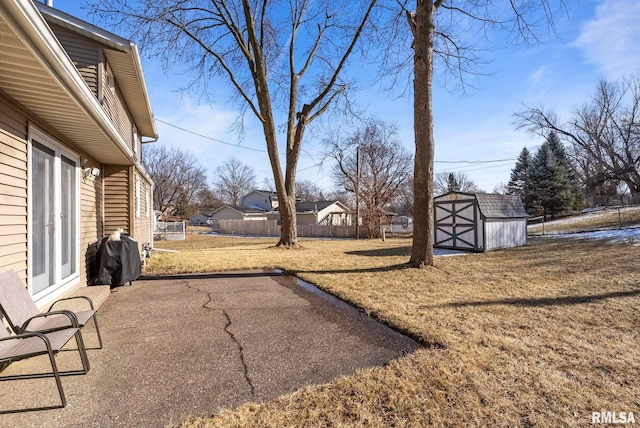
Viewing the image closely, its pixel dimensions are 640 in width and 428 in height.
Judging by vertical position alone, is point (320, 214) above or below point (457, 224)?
above

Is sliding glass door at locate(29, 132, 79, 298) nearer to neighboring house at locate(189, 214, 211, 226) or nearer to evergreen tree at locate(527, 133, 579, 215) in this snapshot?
evergreen tree at locate(527, 133, 579, 215)

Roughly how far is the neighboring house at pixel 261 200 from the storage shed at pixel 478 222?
34406 mm

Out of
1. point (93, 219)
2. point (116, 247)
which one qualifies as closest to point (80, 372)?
point (116, 247)

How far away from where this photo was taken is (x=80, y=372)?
2.67 m

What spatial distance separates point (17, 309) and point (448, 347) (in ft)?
12.5

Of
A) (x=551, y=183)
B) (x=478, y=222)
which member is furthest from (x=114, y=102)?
(x=551, y=183)

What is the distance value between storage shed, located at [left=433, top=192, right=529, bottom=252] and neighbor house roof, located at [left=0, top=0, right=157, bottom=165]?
450 inches

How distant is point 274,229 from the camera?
101 feet

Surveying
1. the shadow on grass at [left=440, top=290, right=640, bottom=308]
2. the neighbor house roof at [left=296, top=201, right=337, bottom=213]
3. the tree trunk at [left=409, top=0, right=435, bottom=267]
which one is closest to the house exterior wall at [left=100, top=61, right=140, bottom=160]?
the tree trunk at [left=409, top=0, right=435, bottom=267]

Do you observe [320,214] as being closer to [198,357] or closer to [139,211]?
[139,211]

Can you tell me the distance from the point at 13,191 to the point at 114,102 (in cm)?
559

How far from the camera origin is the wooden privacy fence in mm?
26761

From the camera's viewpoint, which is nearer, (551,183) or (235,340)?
(235,340)

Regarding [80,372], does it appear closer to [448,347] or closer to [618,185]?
[448,347]
